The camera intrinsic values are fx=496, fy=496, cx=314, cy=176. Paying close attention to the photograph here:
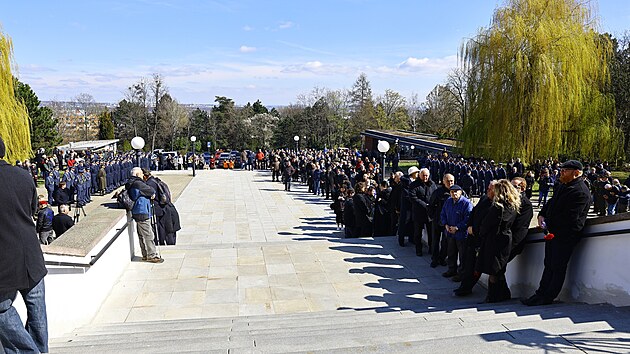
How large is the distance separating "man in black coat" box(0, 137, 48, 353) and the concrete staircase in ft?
2.93

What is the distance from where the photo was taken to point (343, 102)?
62.0m

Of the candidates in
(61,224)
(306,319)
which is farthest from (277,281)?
(61,224)

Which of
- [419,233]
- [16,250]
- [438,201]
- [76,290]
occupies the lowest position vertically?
[76,290]

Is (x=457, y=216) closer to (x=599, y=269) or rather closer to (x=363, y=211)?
(x=599, y=269)

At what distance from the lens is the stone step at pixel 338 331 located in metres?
4.20

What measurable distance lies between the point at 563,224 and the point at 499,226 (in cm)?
78

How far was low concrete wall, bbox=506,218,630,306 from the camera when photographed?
16.0 feet

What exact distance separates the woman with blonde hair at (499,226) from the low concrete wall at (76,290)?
4774 mm

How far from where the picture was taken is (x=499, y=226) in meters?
5.98

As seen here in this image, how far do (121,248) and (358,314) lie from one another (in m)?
4.24

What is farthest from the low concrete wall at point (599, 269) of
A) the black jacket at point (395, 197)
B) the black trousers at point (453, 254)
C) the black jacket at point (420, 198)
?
the black jacket at point (395, 197)

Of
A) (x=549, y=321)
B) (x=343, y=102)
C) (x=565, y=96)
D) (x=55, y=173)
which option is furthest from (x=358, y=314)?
(x=343, y=102)

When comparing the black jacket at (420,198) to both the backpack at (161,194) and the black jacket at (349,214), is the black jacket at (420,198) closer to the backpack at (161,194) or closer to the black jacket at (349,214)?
the black jacket at (349,214)

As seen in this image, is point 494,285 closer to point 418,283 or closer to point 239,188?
point 418,283
